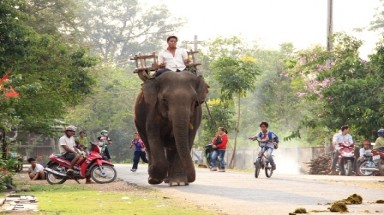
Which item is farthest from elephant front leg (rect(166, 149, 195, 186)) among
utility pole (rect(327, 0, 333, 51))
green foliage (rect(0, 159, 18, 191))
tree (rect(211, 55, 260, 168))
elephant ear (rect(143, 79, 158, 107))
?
tree (rect(211, 55, 260, 168))

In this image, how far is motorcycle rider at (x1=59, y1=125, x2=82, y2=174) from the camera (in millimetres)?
22188

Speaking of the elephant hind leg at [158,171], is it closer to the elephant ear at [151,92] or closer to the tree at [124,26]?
the elephant ear at [151,92]

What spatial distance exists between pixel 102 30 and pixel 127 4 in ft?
14.2

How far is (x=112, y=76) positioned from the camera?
75.7 m

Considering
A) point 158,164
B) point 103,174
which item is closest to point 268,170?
point 103,174

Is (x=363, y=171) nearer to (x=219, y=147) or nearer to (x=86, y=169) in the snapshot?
(x=219, y=147)

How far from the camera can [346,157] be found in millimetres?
29141

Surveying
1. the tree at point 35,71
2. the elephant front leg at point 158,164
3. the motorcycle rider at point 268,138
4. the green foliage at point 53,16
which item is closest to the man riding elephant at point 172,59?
the elephant front leg at point 158,164

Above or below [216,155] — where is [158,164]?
below

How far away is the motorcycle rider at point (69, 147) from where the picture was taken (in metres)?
22.2

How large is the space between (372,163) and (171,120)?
12.5 metres

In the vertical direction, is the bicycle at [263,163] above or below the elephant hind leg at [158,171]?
above

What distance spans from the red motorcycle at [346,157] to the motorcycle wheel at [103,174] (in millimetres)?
9331

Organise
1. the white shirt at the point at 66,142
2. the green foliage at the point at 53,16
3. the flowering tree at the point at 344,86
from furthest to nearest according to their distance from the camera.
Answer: the green foliage at the point at 53,16 → the flowering tree at the point at 344,86 → the white shirt at the point at 66,142
